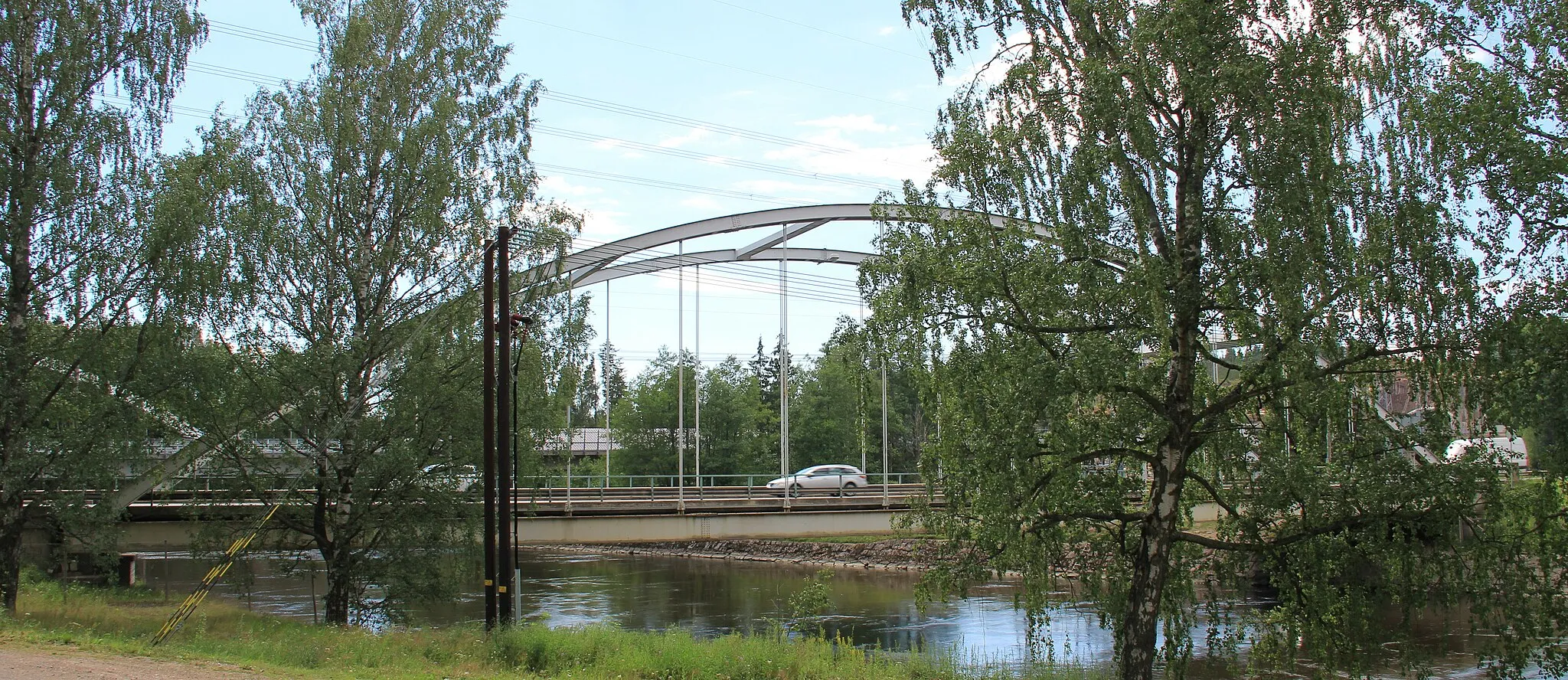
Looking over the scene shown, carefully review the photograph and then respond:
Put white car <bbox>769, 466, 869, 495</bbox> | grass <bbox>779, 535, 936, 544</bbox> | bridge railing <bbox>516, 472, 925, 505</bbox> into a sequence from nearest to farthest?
1. bridge railing <bbox>516, 472, 925, 505</bbox>
2. white car <bbox>769, 466, 869, 495</bbox>
3. grass <bbox>779, 535, 936, 544</bbox>

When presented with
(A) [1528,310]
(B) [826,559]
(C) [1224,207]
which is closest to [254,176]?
(C) [1224,207]

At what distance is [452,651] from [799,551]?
30.2 m

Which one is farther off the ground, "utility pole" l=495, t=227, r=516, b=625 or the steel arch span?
the steel arch span

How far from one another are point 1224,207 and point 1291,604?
416cm

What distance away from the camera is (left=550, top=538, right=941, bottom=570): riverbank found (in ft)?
133

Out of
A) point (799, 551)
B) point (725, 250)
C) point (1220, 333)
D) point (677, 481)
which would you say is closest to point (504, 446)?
point (1220, 333)

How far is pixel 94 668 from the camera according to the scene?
1078cm

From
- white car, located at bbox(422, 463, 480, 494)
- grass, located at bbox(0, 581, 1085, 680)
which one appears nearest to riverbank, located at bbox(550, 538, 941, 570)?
grass, located at bbox(0, 581, 1085, 680)

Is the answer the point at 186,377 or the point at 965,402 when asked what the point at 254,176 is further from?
the point at 965,402

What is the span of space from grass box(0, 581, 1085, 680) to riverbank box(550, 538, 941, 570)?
21.0m

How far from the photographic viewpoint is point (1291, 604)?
11.0 meters

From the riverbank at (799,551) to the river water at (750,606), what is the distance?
1334 mm

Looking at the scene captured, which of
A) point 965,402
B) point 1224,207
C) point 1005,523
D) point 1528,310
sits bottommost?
point 1005,523

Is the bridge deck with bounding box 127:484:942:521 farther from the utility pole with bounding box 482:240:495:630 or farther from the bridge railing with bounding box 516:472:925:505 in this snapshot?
the utility pole with bounding box 482:240:495:630
